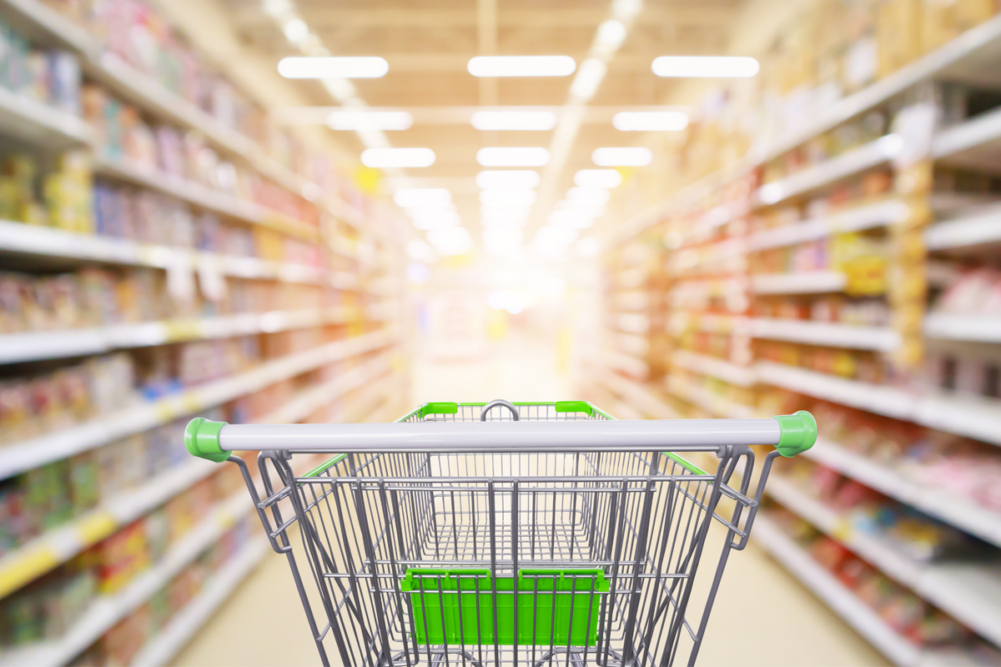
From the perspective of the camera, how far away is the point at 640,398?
537cm

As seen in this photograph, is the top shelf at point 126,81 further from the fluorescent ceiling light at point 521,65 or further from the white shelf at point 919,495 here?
the white shelf at point 919,495

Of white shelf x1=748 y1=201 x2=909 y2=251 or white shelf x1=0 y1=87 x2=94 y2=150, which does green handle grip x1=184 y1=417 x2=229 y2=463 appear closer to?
white shelf x1=0 y1=87 x2=94 y2=150

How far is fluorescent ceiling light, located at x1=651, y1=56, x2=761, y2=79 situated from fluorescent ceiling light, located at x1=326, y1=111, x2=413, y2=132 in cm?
349

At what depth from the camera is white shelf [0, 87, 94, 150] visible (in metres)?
1.45

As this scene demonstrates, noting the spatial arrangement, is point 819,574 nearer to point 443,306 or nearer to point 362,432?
point 362,432

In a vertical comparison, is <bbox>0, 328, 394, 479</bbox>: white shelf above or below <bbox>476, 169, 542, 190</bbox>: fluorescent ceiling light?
below

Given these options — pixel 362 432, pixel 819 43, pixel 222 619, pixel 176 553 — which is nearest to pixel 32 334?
pixel 176 553

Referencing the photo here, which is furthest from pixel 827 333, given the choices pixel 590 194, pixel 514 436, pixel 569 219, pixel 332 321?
pixel 569 219

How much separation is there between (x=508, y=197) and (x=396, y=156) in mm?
3676

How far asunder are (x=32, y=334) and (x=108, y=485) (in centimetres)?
64

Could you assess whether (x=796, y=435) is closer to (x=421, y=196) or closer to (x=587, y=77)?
(x=587, y=77)

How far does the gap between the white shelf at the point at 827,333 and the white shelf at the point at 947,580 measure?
0.80 m

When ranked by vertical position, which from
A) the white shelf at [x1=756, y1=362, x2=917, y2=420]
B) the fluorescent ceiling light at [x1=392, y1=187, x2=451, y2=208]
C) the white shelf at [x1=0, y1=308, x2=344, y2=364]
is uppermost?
the fluorescent ceiling light at [x1=392, y1=187, x2=451, y2=208]

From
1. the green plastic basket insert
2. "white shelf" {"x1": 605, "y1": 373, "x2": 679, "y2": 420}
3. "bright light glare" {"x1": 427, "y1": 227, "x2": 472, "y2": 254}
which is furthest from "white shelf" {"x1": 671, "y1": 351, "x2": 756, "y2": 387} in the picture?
"bright light glare" {"x1": 427, "y1": 227, "x2": 472, "y2": 254}
